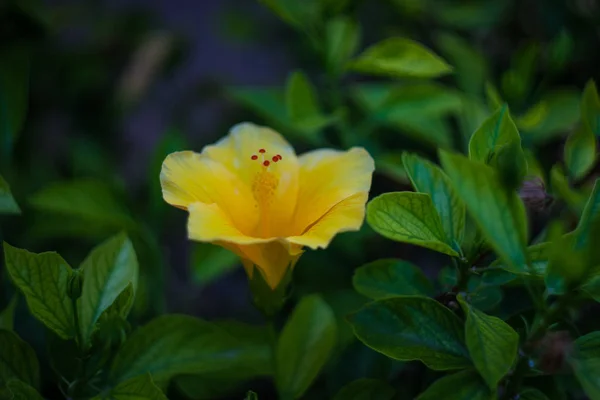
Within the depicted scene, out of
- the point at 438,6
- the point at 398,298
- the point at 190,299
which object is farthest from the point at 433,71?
the point at 190,299

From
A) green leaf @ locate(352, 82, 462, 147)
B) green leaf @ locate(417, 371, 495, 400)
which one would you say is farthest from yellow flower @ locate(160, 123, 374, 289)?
green leaf @ locate(352, 82, 462, 147)

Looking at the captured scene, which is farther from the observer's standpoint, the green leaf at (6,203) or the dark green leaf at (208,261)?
the dark green leaf at (208,261)

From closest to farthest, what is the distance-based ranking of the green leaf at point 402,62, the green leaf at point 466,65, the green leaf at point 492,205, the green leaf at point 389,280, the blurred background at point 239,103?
the green leaf at point 492,205 → the green leaf at point 389,280 → the green leaf at point 402,62 → the blurred background at point 239,103 → the green leaf at point 466,65

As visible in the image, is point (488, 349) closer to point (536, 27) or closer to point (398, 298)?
point (398, 298)

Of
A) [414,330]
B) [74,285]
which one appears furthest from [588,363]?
[74,285]

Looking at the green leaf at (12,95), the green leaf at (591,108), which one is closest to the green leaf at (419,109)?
the green leaf at (591,108)

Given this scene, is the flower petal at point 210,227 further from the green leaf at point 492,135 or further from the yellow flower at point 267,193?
the green leaf at point 492,135
